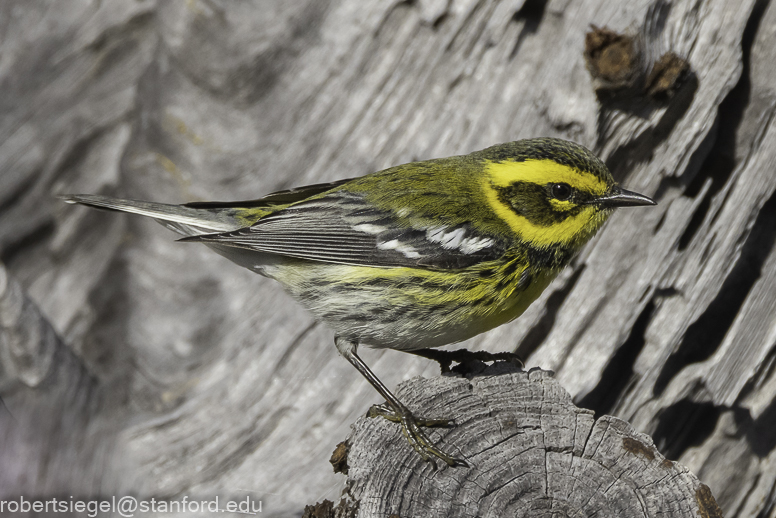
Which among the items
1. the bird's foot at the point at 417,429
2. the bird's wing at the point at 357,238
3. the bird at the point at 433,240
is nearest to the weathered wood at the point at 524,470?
the bird's foot at the point at 417,429

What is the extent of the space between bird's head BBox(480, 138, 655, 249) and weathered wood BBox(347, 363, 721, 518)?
2.97 ft

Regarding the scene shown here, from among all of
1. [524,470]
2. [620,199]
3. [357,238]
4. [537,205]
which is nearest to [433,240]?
[357,238]

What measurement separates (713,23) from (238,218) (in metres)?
2.90

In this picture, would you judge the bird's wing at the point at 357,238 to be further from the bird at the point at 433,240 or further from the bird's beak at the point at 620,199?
the bird's beak at the point at 620,199

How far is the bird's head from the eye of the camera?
329 centimetres

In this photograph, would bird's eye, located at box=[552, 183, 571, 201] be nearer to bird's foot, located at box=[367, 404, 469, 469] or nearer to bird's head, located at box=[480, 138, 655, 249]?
bird's head, located at box=[480, 138, 655, 249]

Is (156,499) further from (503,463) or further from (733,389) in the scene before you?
(733,389)

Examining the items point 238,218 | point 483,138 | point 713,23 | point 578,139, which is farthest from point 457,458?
point 713,23

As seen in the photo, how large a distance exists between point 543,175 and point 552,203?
0.48 feet

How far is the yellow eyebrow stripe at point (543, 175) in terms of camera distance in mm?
3289

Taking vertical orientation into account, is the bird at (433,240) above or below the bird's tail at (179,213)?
below

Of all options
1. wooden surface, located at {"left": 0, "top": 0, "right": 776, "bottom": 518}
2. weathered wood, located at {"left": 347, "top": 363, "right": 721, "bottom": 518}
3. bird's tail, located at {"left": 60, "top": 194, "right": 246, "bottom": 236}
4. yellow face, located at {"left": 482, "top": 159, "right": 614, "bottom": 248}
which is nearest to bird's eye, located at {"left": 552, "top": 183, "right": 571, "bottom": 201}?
yellow face, located at {"left": 482, "top": 159, "right": 614, "bottom": 248}

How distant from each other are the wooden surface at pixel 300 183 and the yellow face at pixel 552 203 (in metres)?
0.76

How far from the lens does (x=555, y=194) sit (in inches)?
133
